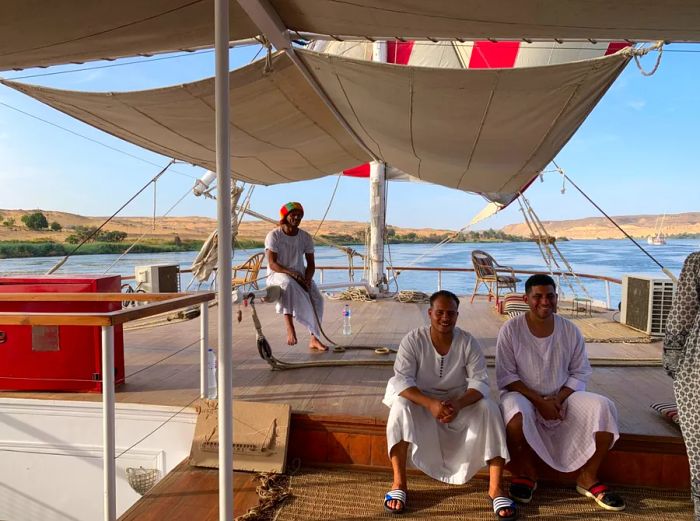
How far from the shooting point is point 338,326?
4.65 meters

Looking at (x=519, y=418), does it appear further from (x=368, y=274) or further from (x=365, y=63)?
(x=368, y=274)

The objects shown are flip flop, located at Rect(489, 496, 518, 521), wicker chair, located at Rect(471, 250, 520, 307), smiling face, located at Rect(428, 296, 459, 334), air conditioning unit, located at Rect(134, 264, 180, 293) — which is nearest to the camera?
flip flop, located at Rect(489, 496, 518, 521)

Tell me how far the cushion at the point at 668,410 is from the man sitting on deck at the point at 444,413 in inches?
36.5

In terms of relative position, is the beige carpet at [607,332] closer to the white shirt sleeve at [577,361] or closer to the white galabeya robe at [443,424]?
the white shirt sleeve at [577,361]

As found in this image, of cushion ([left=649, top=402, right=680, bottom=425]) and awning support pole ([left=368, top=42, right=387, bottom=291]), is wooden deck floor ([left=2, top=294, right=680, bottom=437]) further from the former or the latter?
awning support pole ([left=368, top=42, right=387, bottom=291])

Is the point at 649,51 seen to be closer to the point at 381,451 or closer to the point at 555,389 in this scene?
the point at 555,389

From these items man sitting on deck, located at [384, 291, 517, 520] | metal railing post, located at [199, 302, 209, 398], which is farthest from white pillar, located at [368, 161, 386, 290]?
man sitting on deck, located at [384, 291, 517, 520]

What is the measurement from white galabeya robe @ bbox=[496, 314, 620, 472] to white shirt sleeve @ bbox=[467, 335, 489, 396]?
0.11m

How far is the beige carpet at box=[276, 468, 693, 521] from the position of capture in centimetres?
179

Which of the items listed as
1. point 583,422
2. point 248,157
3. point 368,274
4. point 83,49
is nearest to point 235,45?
point 83,49

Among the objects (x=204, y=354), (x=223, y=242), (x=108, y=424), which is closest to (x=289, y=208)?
(x=204, y=354)

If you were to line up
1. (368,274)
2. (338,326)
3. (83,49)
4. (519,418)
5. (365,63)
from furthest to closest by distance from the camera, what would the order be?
(368,274), (338,326), (83,49), (365,63), (519,418)

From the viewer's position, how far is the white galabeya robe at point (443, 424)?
1862 mm

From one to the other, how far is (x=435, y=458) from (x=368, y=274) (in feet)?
17.3
